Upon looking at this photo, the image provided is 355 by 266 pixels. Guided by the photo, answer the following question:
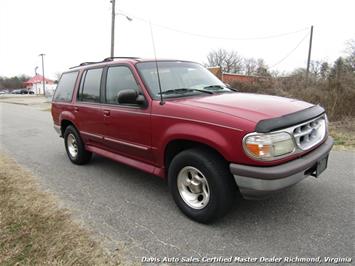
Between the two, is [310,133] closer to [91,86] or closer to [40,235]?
[40,235]

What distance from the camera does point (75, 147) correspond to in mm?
5551

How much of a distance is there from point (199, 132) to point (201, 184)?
0.65 metres

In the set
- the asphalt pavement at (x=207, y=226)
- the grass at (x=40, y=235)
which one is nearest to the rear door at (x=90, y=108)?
the asphalt pavement at (x=207, y=226)

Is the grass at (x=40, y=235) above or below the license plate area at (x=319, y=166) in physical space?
below

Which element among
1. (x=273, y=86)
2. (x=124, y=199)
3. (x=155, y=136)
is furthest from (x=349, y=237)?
(x=273, y=86)

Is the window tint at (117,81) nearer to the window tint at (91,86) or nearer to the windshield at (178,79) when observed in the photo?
the windshield at (178,79)

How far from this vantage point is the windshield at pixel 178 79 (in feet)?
12.1

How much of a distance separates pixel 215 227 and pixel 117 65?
105 inches

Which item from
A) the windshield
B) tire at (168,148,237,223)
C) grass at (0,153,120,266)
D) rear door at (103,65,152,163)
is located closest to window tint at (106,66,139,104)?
rear door at (103,65,152,163)

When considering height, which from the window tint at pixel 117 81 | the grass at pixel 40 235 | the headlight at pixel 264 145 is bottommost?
the grass at pixel 40 235

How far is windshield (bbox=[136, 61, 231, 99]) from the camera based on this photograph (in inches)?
146

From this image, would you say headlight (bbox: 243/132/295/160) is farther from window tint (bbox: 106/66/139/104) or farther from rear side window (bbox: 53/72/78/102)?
rear side window (bbox: 53/72/78/102)

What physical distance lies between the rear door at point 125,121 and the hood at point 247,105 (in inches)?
23.5

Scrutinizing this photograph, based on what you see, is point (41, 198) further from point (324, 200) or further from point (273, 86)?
point (273, 86)
